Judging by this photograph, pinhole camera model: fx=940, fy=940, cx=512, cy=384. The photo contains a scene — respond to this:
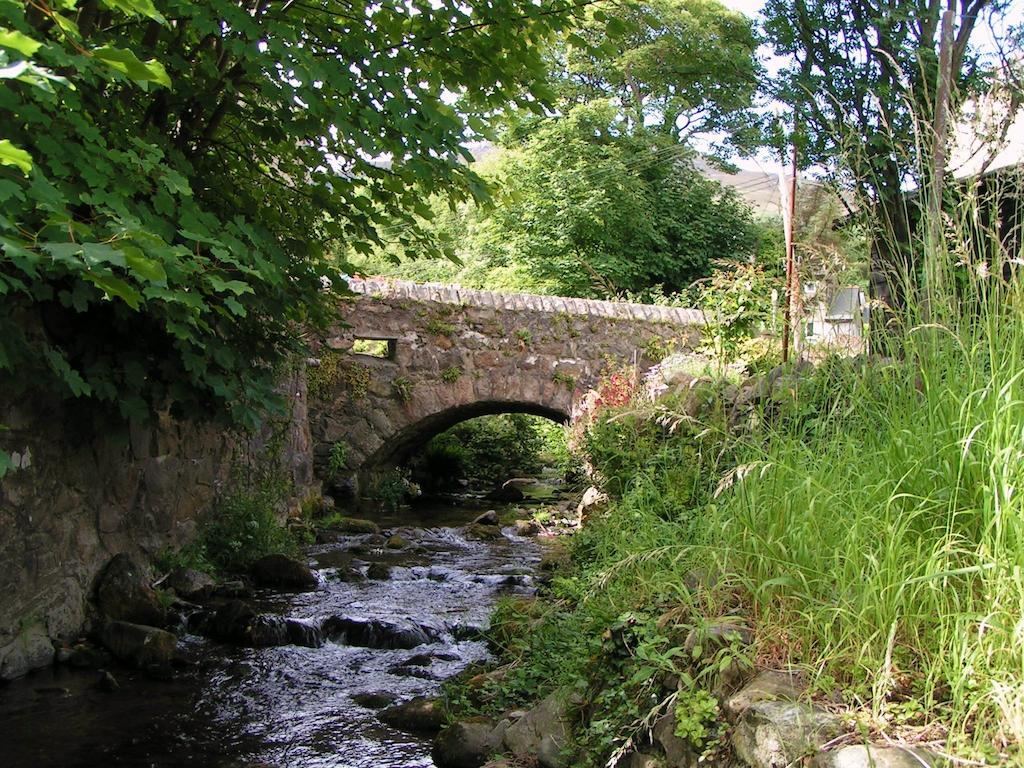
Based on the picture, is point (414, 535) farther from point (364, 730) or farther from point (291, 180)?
point (364, 730)

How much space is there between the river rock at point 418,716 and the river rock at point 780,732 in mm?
1937

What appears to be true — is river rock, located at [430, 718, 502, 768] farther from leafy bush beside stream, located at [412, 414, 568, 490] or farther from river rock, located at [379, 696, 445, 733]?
leafy bush beside stream, located at [412, 414, 568, 490]

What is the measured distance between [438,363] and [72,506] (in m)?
5.59

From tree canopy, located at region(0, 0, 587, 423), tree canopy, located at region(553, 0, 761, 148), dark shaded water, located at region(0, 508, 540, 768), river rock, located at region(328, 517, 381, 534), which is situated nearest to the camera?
tree canopy, located at region(0, 0, 587, 423)

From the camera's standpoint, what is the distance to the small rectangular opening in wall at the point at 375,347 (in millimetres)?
10221

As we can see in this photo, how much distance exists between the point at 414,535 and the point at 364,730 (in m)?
4.83

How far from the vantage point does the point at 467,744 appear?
138 inches

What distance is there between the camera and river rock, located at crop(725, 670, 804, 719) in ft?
7.53

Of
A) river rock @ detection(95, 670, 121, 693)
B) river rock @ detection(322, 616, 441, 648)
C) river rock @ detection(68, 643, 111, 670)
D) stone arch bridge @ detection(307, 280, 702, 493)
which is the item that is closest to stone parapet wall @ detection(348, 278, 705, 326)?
stone arch bridge @ detection(307, 280, 702, 493)

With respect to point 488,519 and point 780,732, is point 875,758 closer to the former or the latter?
point 780,732

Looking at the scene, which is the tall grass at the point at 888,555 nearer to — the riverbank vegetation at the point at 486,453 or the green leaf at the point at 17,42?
the green leaf at the point at 17,42

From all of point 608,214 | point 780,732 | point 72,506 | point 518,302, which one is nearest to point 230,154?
point 72,506

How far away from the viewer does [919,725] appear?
208 cm

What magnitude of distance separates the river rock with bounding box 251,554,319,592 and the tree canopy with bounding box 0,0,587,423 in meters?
1.76
